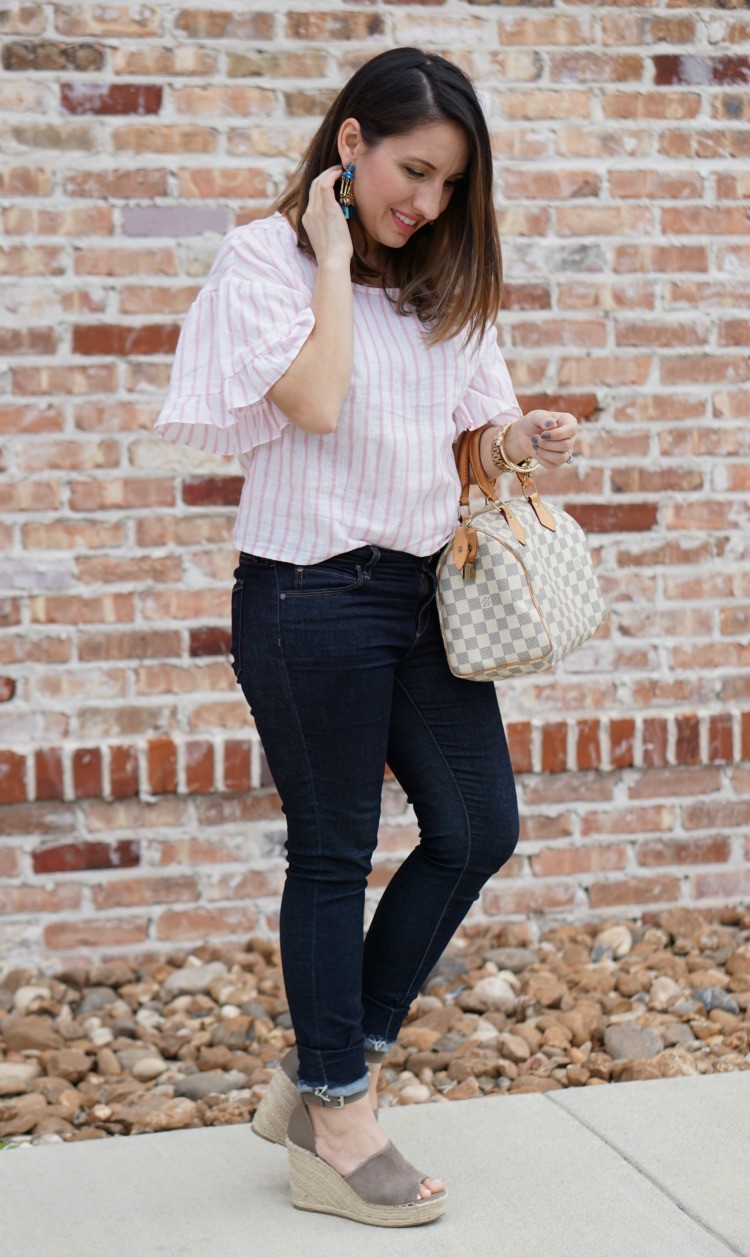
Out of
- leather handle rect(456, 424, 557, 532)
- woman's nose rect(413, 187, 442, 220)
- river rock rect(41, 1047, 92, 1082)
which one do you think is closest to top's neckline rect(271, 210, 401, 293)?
woman's nose rect(413, 187, 442, 220)

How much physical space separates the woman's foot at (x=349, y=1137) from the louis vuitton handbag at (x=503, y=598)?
691 millimetres

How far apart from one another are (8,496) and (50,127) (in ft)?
2.80

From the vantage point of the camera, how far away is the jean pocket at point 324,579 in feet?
6.64

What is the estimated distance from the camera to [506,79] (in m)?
3.39

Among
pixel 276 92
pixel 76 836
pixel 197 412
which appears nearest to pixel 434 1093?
pixel 76 836

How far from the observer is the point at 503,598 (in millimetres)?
2100

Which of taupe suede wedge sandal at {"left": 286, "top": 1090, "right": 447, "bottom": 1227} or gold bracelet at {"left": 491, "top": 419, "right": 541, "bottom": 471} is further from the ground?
gold bracelet at {"left": 491, "top": 419, "right": 541, "bottom": 471}

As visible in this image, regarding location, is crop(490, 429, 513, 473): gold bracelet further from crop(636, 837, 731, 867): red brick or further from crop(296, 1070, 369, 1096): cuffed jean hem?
crop(636, 837, 731, 867): red brick

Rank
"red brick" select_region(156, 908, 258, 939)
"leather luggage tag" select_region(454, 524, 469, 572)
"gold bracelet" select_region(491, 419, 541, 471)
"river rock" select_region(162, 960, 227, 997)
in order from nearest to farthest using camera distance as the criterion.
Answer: "leather luggage tag" select_region(454, 524, 469, 572)
"gold bracelet" select_region(491, 419, 541, 471)
"river rock" select_region(162, 960, 227, 997)
"red brick" select_region(156, 908, 258, 939)

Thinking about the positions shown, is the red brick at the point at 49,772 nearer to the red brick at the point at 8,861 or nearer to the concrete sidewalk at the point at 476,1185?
the red brick at the point at 8,861

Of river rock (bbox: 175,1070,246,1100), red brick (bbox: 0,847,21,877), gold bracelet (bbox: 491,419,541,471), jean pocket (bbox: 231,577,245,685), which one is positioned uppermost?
gold bracelet (bbox: 491,419,541,471)

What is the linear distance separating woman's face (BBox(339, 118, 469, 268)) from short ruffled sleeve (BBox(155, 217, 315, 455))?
0.13 meters

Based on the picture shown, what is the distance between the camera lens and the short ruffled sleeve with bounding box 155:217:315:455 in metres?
1.92

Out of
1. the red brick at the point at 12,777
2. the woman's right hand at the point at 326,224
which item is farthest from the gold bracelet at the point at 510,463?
the red brick at the point at 12,777
